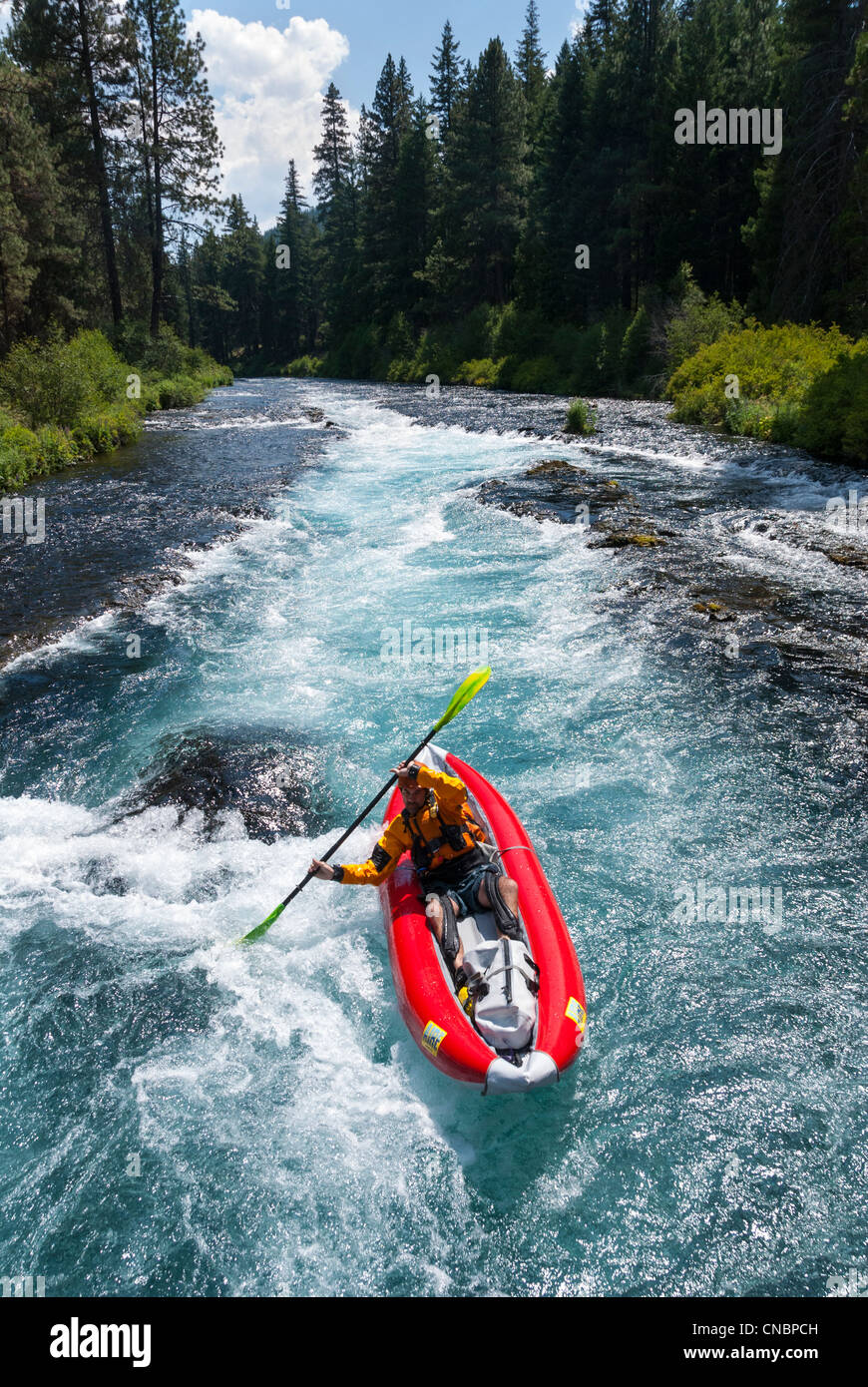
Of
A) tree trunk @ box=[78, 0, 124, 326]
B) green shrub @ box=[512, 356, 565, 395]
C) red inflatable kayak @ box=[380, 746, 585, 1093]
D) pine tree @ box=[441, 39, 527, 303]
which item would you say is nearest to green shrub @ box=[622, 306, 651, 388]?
green shrub @ box=[512, 356, 565, 395]

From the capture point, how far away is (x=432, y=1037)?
390cm

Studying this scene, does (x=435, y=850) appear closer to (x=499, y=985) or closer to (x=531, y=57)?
(x=499, y=985)

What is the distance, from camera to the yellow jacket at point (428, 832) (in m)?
4.95

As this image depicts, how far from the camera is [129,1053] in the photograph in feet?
14.1

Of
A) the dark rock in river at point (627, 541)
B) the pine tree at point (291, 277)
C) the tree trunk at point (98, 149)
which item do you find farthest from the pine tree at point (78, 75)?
the pine tree at point (291, 277)

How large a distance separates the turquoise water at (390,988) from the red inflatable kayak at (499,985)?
35cm

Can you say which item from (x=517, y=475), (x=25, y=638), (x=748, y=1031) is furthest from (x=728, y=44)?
(x=748, y=1031)

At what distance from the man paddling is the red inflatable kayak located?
0.31 feet

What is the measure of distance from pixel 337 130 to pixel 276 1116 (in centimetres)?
6785

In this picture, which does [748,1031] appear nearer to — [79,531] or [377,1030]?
[377,1030]

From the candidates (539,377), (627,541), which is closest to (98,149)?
(539,377)

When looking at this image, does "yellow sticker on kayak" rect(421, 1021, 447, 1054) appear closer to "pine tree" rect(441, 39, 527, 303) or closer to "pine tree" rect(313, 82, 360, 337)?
"pine tree" rect(441, 39, 527, 303)

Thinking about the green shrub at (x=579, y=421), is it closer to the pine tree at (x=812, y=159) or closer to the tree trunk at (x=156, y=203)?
the pine tree at (x=812, y=159)

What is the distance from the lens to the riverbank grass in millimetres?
15281
